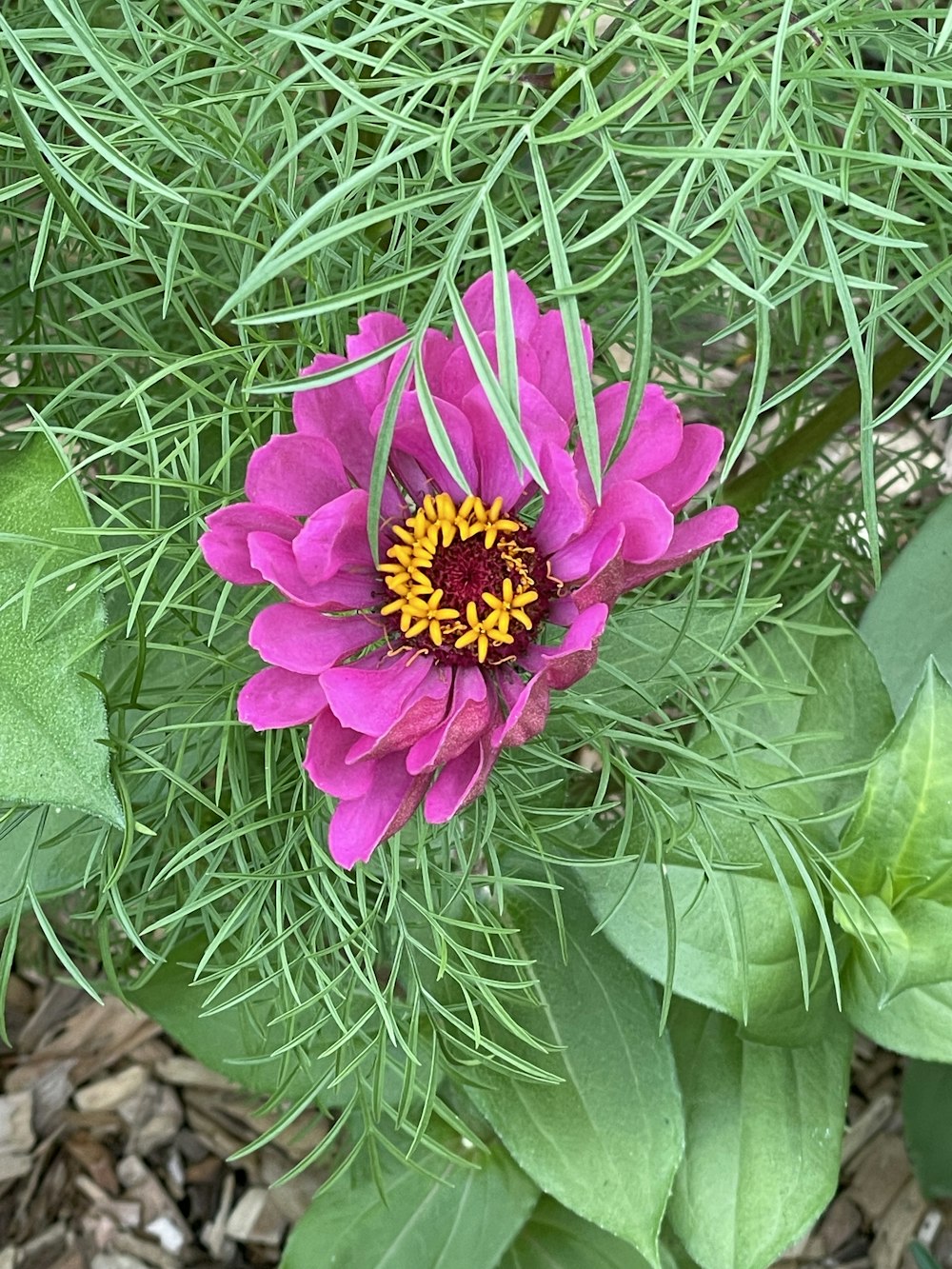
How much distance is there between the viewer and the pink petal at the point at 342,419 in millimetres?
428

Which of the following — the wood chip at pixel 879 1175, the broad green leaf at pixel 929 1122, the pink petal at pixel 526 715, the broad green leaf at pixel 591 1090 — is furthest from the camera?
the wood chip at pixel 879 1175

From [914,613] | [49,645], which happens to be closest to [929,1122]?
[914,613]

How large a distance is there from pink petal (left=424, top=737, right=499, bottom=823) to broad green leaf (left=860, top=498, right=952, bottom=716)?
34 centimetres

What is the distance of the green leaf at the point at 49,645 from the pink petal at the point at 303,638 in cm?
6

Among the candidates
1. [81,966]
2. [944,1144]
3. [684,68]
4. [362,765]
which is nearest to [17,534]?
[362,765]

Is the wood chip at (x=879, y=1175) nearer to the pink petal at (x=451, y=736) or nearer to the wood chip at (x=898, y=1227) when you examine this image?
the wood chip at (x=898, y=1227)

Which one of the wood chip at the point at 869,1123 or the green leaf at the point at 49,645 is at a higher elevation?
the green leaf at the point at 49,645

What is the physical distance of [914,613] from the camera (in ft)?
2.29

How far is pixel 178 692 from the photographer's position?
522 mm

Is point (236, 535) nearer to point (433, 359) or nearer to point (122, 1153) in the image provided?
point (433, 359)

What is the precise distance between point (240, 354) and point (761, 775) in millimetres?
304

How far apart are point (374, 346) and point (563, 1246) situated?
1.88 ft

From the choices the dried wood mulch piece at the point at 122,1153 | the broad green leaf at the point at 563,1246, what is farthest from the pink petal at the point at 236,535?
the dried wood mulch piece at the point at 122,1153

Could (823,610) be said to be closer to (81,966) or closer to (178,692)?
(178,692)
